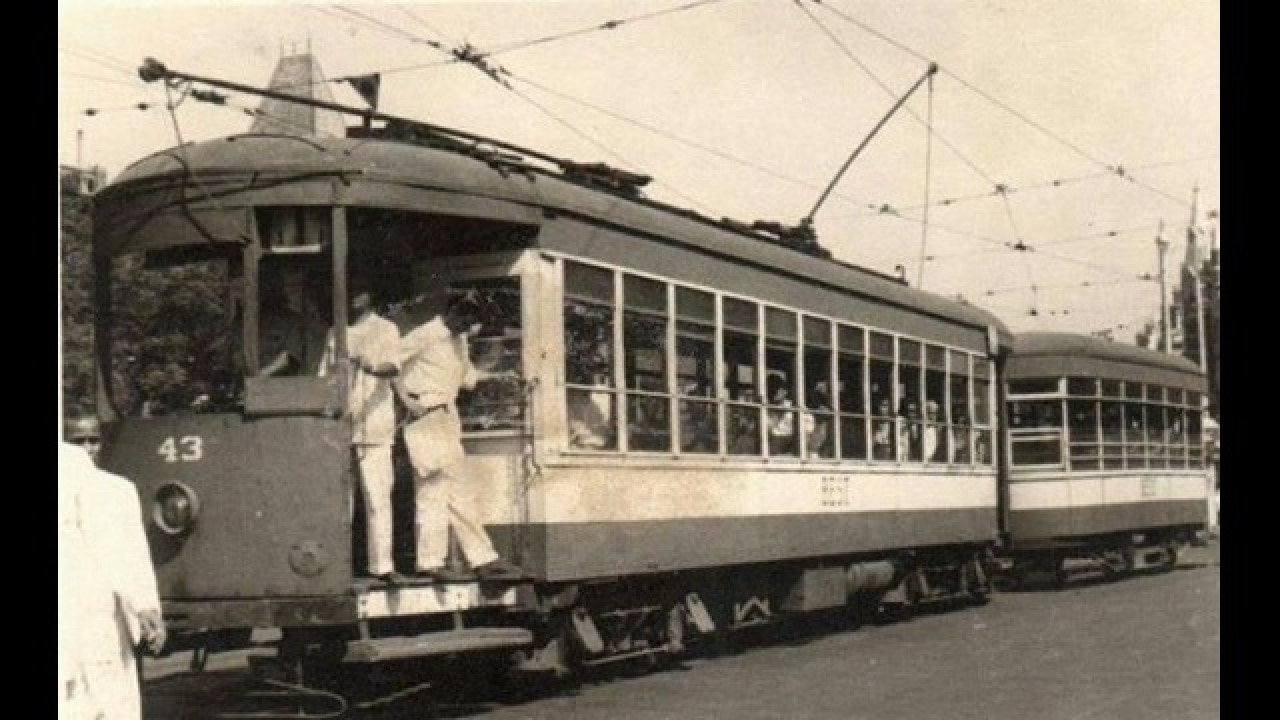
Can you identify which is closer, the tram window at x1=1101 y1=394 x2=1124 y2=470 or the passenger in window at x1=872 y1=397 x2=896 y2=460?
the passenger in window at x1=872 y1=397 x2=896 y2=460

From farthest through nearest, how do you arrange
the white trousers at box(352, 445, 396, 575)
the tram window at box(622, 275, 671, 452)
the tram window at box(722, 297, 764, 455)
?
the tram window at box(722, 297, 764, 455), the tram window at box(622, 275, 671, 452), the white trousers at box(352, 445, 396, 575)

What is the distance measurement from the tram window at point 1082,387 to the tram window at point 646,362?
1010 cm

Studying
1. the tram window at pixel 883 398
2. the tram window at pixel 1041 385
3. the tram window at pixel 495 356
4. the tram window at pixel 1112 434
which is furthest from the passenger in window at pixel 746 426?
the tram window at pixel 1112 434

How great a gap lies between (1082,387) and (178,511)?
14.1 m

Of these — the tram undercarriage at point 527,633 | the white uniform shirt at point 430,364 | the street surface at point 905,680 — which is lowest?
the street surface at point 905,680

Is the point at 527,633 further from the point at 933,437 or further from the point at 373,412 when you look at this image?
the point at 933,437

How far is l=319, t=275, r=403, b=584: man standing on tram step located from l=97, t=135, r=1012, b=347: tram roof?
682 millimetres

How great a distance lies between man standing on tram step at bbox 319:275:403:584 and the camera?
9.23m

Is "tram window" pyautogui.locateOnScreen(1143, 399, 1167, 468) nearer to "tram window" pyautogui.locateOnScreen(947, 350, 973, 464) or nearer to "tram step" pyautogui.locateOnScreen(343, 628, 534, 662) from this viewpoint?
"tram window" pyautogui.locateOnScreen(947, 350, 973, 464)

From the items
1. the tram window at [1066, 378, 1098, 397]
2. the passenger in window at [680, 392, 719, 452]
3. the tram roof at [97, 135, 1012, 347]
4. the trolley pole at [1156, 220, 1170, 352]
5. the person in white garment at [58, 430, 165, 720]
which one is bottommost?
the person in white garment at [58, 430, 165, 720]

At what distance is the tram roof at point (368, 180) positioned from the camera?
29.6 ft

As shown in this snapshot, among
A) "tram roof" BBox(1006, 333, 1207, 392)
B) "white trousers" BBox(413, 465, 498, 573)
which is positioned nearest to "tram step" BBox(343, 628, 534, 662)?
"white trousers" BBox(413, 465, 498, 573)

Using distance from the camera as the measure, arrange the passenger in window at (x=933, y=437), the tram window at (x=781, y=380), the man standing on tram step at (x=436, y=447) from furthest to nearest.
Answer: the passenger in window at (x=933, y=437) → the tram window at (x=781, y=380) → the man standing on tram step at (x=436, y=447)

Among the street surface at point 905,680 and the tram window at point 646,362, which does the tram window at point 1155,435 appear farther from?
the tram window at point 646,362
